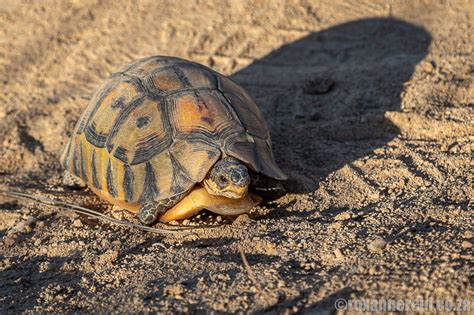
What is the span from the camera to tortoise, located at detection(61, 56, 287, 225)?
16.0 feet

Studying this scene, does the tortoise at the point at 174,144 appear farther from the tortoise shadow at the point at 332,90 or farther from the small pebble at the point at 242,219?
the tortoise shadow at the point at 332,90

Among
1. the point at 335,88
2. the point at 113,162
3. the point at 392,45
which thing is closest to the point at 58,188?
the point at 113,162

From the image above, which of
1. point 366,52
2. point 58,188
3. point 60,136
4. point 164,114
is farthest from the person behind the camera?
point 366,52

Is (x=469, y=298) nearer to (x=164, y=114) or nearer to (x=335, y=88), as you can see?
(x=164, y=114)

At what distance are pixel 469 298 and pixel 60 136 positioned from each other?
4641 millimetres

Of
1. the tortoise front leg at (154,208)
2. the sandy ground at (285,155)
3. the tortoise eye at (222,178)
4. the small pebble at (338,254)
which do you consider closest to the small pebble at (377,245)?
the sandy ground at (285,155)

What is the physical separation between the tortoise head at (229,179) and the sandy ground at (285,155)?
298 millimetres

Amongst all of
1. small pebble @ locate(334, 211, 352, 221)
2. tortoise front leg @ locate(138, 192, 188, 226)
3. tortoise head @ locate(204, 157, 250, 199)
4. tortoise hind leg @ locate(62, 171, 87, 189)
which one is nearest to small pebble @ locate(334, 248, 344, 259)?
small pebble @ locate(334, 211, 352, 221)

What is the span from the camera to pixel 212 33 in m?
8.39

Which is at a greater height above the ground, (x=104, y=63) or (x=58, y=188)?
(x=104, y=63)

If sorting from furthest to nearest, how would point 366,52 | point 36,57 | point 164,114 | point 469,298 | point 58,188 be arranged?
point 36,57 → point 366,52 → point 58,188 → point 164,114 → point 469,298

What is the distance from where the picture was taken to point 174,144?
498 centimetres

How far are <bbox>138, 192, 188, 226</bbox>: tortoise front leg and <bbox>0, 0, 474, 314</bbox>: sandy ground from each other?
0.17m

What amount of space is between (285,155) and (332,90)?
1410 millimetres
